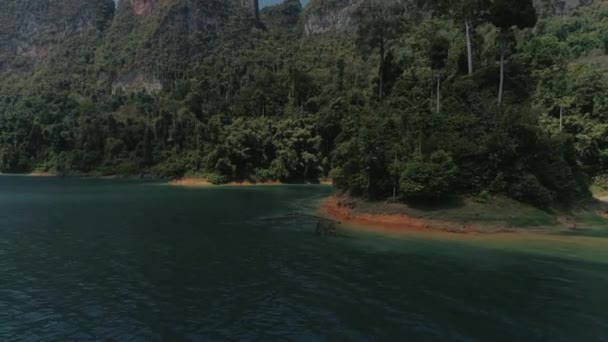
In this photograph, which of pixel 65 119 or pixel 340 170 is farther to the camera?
pixel 65 119

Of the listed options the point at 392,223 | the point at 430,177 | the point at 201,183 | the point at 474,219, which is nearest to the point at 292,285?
the point at 392,223

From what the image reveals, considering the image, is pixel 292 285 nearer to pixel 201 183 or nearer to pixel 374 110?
pixel 374 110

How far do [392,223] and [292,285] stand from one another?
19.3m

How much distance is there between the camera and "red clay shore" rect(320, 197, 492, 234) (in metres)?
33.9

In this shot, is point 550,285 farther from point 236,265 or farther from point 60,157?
point 60,157

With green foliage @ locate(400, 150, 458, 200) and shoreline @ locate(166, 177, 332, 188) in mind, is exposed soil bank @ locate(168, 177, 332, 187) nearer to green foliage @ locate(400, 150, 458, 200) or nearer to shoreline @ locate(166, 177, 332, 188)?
shoreline @ locate(166, 177, 332, 188)

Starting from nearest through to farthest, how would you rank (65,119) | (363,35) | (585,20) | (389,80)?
(363,35) → (389,80) → (585,20) → (65,119)

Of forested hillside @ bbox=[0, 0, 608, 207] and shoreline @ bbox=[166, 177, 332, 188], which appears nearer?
forested hillside @ bbox=[0, 0, 608, 207]

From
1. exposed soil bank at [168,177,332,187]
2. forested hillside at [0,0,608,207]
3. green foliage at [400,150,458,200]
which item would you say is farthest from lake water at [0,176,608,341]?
exposed soil bank at [168,177,332,187]

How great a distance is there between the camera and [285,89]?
11331cm

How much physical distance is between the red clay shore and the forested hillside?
2.52 metres

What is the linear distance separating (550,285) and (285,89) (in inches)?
3880

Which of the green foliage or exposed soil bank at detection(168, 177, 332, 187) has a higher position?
the green foliage

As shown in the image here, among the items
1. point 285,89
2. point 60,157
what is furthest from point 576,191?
point 60,157
